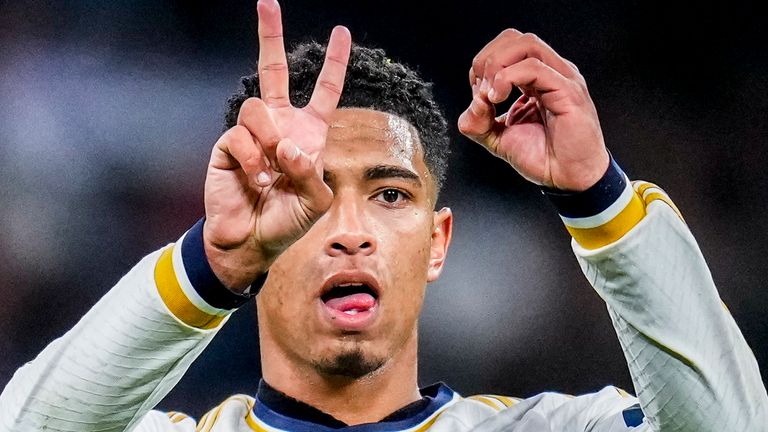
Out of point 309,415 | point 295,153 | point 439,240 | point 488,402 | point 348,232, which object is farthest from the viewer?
point 439,240

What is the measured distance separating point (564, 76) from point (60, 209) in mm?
2218

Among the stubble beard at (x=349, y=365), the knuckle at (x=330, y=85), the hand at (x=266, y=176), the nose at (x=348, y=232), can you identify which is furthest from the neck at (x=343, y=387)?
the knuckle at (x=330, y=85)

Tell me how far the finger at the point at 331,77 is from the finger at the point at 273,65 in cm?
5

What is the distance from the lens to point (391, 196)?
2070 mm

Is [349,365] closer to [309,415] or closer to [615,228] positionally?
[309,415]

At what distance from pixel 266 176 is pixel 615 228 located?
527 mm

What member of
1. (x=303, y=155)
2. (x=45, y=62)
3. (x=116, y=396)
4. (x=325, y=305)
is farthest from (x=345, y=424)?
(x=45, y=62)

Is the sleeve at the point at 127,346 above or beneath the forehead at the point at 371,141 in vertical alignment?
beneath

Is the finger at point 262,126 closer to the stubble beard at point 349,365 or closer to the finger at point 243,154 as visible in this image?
the finger at point 243,154

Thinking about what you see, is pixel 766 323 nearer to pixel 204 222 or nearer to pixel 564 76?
Answer: pixel 564 76

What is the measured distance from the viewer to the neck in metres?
2.08

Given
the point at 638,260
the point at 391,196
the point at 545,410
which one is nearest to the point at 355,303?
the point at 391,196

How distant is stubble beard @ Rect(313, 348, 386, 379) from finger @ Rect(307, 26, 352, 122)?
0.63 metres

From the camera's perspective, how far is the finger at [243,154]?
4.65 ft
